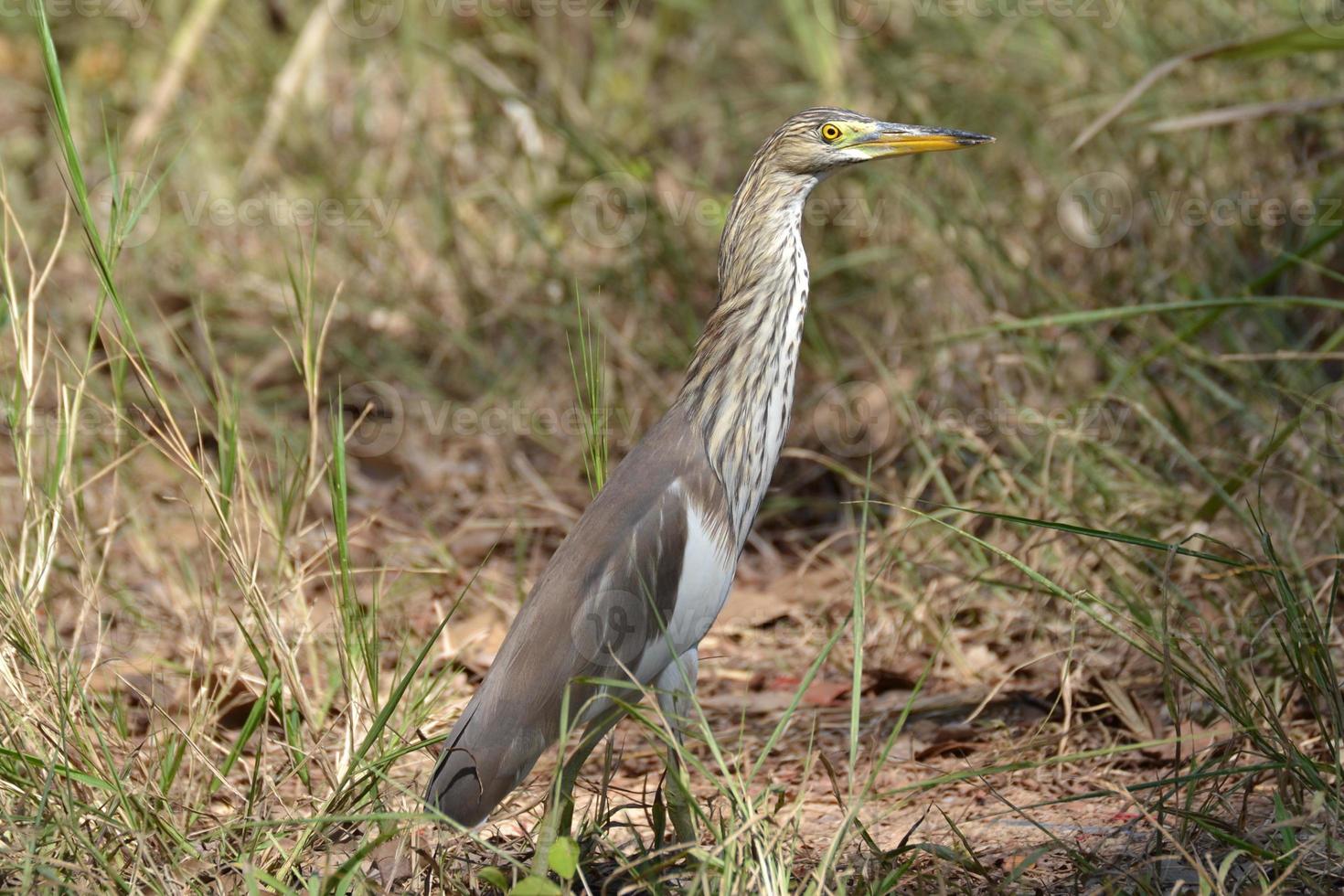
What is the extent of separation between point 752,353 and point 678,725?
29.0 inches

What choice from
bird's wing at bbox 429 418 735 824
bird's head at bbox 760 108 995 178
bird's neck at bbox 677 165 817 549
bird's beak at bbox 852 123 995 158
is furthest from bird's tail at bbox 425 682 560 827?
bird's beak at bbox 852 123 995 158

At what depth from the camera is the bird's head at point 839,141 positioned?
3033 millimetres

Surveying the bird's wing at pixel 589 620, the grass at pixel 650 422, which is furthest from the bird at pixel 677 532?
the grass at pixel 650 422

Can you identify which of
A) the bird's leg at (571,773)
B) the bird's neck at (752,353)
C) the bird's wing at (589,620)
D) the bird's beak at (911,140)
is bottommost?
the bird's leg at (571,773)

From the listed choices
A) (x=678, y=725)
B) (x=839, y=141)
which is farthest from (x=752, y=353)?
(x=678, y=725)

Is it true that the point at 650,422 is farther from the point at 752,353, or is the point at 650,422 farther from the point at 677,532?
the point at 677,532

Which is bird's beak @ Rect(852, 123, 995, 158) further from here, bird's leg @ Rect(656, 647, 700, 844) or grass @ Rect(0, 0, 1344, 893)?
bird's leg @ Rect(656, 647, 700, 844)

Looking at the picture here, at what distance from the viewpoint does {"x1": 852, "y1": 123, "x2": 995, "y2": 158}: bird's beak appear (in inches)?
123

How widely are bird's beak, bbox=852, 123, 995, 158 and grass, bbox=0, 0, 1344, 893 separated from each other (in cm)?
39

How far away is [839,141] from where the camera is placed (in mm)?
3076

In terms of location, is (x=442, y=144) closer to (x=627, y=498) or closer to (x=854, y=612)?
(x=627, y=498)

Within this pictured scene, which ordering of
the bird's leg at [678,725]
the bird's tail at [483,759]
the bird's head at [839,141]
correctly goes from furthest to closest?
the bird's head at [839,141] < the bird's tail at [483,759] < the bird's leg at [678,725]

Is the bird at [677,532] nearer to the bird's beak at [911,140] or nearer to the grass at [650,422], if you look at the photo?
the bird's beak at [911,140]

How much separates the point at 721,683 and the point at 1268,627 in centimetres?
134
